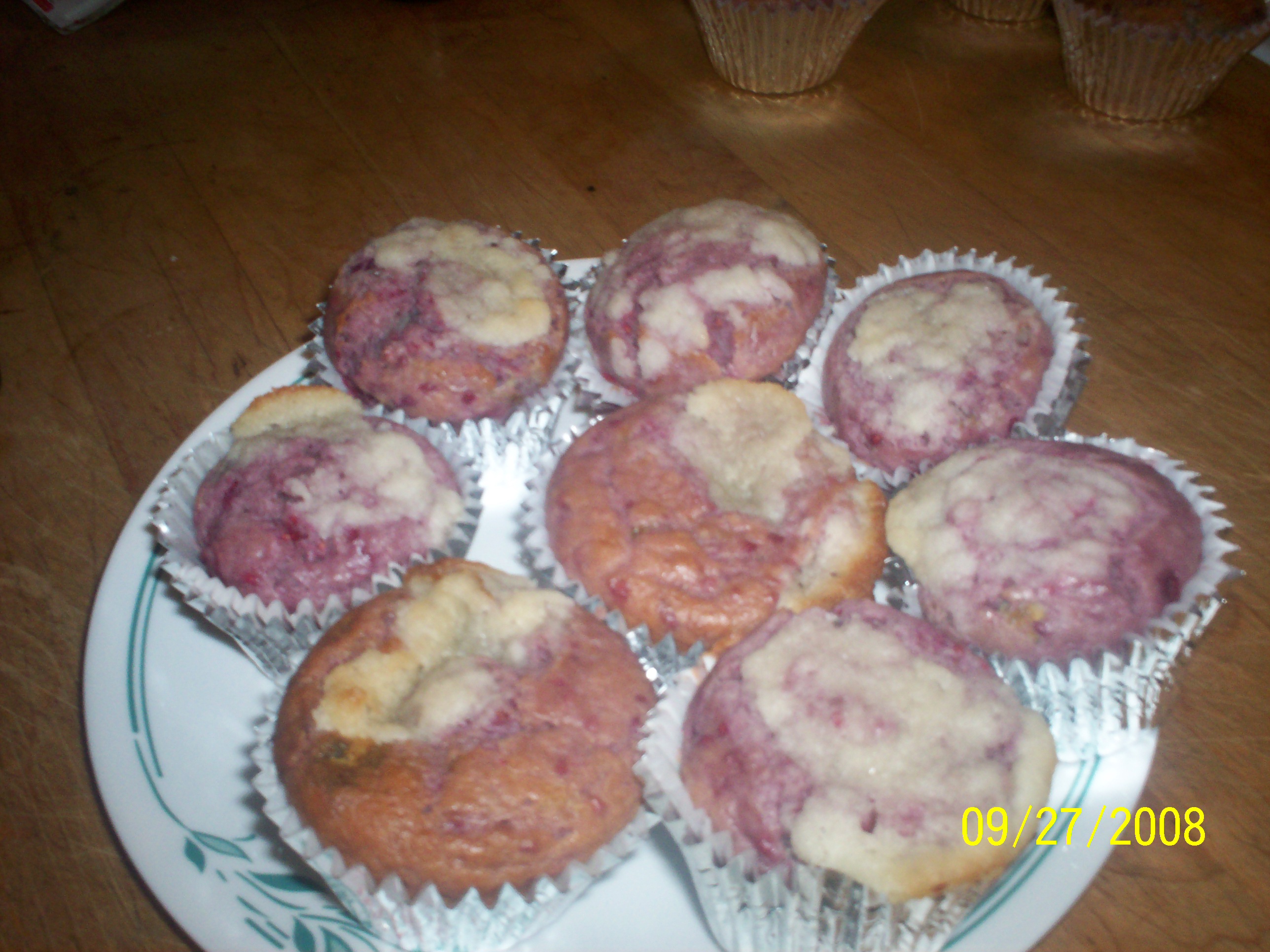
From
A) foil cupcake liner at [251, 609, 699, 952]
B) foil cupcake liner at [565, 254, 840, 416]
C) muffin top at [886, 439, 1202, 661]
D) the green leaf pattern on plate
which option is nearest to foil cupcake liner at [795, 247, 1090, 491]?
foil cupcake liner at [565, 254, 840, 416]

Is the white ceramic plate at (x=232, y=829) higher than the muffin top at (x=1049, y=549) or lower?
lower

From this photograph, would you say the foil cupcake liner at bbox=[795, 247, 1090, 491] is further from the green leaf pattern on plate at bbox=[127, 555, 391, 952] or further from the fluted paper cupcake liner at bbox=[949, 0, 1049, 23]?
the fluted paper cupcake liner at bbox=[949, 0, 1049, 23]

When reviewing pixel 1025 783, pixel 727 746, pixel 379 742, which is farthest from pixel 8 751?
pixel 1025 783

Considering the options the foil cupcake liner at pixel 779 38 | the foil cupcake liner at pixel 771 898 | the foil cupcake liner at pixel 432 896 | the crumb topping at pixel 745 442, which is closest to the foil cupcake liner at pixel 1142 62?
the foil cupcake liner at pixel 779 38

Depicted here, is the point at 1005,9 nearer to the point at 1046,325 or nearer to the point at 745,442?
the point at 1046,325

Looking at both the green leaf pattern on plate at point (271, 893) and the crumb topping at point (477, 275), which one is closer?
the green leaf pattern on plate at point (271, 893)

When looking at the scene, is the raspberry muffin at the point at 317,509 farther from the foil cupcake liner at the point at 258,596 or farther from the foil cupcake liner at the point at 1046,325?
the foil cupcake liner at the point at 1046,325
